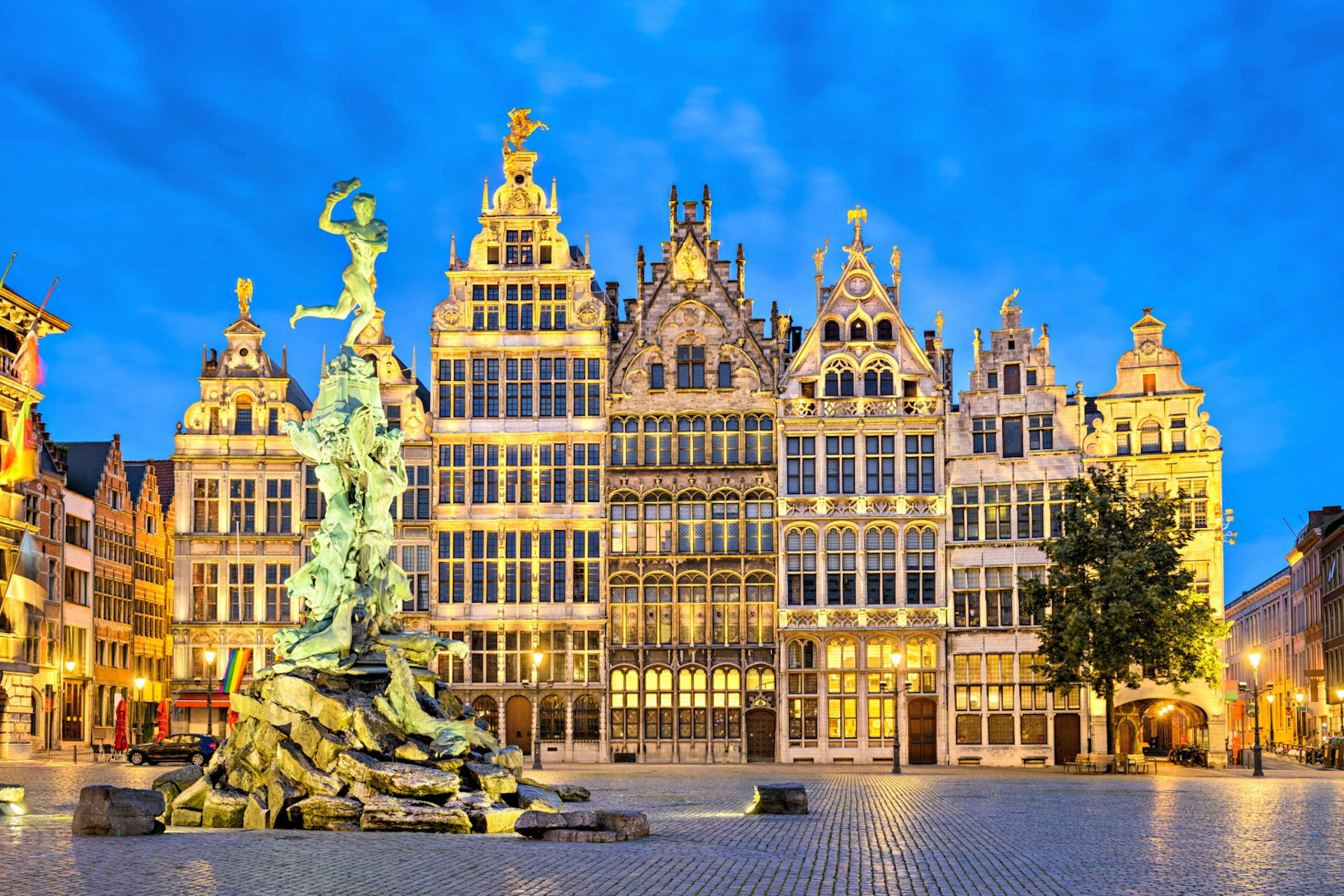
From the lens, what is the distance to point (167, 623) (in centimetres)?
8994

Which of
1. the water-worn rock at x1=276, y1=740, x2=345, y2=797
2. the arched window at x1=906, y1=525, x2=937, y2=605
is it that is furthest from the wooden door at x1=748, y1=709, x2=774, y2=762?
the water-worn rock at x1=276, y1=740, x2=345, y2=797

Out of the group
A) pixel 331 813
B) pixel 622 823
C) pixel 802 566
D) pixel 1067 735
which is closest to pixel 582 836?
pixel 622 823

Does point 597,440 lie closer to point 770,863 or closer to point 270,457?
point 270,457

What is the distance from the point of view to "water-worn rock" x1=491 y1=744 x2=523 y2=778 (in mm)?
28141

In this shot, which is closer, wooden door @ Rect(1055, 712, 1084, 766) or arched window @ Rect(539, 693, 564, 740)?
wooden door @ Rect(1055, 712, 1084, 766)

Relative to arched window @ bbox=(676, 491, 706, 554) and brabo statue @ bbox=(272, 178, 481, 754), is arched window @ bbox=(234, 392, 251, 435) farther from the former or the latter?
brabo statue @ bbox=(272, 178, 481, 754)

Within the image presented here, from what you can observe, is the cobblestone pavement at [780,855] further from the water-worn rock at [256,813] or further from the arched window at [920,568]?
the arched window at [920,568]

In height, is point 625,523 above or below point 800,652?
above

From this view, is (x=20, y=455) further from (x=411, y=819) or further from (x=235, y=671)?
(x=411, y=819)

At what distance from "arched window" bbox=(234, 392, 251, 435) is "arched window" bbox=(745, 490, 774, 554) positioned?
21.3 m

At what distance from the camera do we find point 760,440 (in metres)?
63.6

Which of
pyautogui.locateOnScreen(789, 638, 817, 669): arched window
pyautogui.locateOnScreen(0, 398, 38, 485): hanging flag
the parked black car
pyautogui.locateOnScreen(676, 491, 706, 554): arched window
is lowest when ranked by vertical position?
the parked black car

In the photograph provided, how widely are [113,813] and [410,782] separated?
15.2ft

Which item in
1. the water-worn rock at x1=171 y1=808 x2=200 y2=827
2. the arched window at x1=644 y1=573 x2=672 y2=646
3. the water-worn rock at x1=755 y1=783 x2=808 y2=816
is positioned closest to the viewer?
the water-worn rock at x1=171 y1=808 x2=200 y2=827
